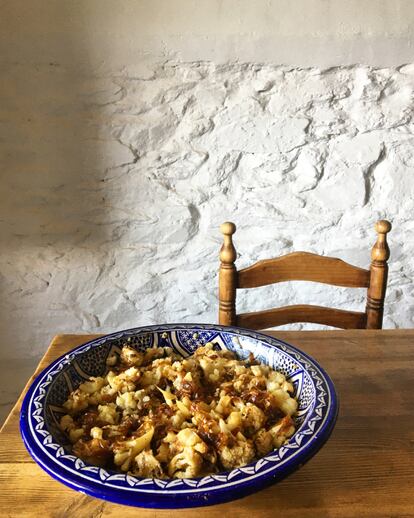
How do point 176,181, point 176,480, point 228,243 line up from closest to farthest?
point 176,480 < point 228,243 < point 176,181

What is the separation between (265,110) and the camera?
1543 millimetres

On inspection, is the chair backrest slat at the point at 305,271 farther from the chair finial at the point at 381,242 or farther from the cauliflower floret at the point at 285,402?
the cauliflower floret at the point at 285,402

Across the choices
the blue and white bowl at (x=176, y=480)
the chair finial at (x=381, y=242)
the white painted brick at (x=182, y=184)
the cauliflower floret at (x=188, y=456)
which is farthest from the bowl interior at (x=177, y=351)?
the white painted brick at (x=182, y=184)

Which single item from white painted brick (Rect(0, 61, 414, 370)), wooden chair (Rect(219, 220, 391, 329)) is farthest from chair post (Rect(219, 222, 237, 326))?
white painted brick (Rect(0, 61, 414, 370))

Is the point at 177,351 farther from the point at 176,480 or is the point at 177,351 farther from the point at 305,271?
the point at 305,271

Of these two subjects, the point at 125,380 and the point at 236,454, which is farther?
the point at 125,380

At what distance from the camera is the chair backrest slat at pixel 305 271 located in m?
1.23

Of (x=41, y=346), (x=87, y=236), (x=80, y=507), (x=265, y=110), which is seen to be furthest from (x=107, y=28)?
(x=80, y=507)

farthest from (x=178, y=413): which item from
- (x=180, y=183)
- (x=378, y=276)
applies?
(x=180, y=183)

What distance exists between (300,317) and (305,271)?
120 millimetres

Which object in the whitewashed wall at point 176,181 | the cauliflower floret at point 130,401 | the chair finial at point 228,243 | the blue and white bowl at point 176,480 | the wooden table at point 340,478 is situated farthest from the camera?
the whitewashed wall at point 176,181

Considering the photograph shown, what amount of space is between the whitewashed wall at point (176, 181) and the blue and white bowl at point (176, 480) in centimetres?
79

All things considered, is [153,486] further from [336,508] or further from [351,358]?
[351,358]

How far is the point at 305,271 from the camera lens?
1.23 metres
